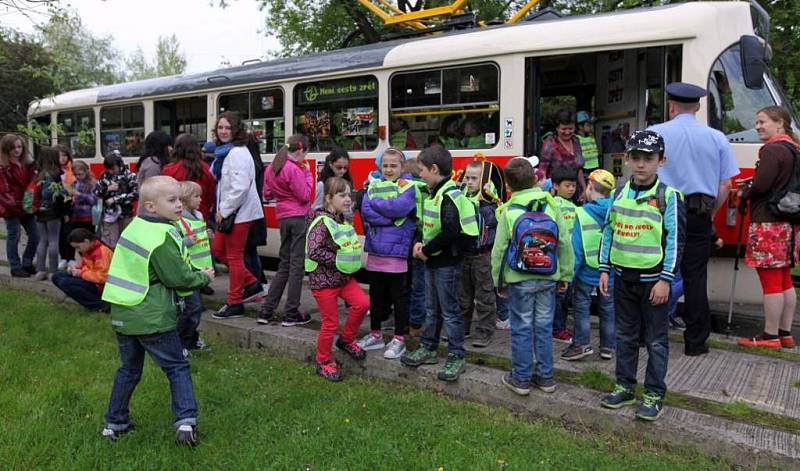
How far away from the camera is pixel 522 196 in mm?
4145

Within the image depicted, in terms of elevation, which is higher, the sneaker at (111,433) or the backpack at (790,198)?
the backpack at (790,198)

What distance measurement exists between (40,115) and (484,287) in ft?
38.8

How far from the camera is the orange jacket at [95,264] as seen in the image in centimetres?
649

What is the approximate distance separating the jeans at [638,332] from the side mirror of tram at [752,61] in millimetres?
3231

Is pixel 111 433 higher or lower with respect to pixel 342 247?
lower

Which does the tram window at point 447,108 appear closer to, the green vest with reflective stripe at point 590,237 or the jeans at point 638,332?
the green vest with reflective stripe at point 590,237

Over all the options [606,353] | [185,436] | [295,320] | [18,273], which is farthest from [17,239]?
[606,353]

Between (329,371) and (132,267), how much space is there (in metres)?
1.69

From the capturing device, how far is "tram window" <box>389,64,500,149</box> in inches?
268

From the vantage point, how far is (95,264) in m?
6.52

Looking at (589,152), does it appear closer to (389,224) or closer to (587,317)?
(587,317)

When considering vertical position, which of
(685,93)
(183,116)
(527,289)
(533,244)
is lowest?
(527,289)

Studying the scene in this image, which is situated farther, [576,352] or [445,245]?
[576,352]

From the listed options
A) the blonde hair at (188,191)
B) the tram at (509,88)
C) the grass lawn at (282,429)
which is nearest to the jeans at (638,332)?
the grass lawn at (282,429)
